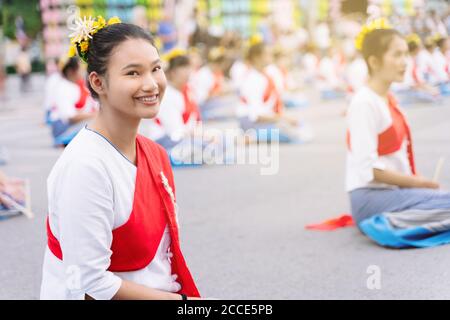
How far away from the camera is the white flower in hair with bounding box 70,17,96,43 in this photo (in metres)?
2.13

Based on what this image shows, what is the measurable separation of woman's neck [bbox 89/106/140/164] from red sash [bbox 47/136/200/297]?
55 millimetres

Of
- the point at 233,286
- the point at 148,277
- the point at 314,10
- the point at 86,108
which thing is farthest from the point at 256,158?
the point at 314,10

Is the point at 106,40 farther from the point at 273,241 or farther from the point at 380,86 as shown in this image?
the point at 273,241

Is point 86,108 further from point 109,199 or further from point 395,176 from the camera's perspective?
point 109,199

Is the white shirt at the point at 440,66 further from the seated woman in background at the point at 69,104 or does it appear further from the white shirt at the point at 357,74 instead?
the seated woman in background at the point at 69,104

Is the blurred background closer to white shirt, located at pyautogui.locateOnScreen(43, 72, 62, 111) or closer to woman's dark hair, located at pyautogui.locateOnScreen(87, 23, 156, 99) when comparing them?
white shirt, located at pyautogui.locateOnScreen(43, 72, 62, 111)

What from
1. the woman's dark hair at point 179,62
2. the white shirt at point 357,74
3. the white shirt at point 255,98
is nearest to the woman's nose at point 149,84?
the woman's dark hair at point 179,62

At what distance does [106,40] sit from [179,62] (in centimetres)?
506

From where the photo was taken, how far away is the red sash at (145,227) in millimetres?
1995

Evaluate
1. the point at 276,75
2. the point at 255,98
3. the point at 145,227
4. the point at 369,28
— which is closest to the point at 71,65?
the point at 255,98

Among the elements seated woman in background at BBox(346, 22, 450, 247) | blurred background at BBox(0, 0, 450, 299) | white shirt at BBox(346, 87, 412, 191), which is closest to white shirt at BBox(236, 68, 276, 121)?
blurred background at BBox(0, 0, 450, 299)

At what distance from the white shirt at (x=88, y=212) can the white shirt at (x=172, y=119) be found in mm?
5302

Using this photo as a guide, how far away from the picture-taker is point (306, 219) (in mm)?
4945
